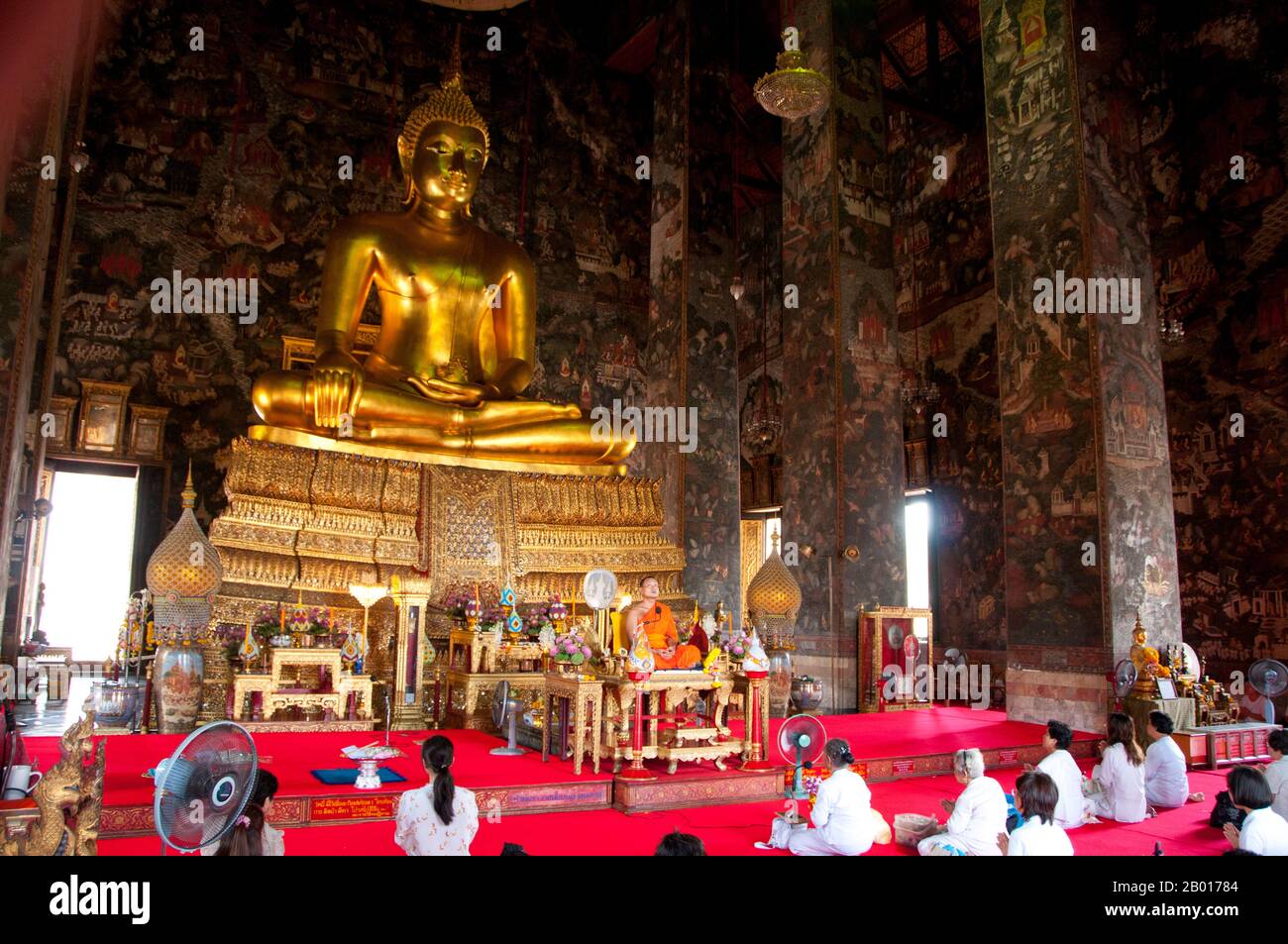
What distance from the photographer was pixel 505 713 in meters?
5.26

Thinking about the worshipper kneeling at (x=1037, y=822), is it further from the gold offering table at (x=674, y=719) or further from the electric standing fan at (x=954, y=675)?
the electric standing fan at (x=954, y=675)

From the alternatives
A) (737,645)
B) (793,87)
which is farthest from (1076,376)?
(737,645)

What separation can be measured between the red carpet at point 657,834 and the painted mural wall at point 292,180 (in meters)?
7.80

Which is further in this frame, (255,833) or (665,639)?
(665,639)

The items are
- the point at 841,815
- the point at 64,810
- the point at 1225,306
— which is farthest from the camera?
the point at 1225,306

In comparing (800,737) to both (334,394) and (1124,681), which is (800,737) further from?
Result: (334,394)

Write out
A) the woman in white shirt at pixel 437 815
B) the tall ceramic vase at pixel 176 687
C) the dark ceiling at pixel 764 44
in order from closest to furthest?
1. the woman in white shirt at pixel 437 815
2. the tall ceramic vase at pixel 176 687
3. the dark ceiling at pixel 764 44

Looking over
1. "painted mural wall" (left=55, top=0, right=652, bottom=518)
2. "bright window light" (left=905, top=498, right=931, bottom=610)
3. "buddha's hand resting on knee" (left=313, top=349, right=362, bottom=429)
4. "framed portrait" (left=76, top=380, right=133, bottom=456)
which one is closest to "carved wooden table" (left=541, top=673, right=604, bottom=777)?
"buddha's hand resting on knee" (left=313, top=349, right=362, bottom=429)

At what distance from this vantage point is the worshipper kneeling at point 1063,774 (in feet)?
12.4

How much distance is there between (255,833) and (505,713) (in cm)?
286

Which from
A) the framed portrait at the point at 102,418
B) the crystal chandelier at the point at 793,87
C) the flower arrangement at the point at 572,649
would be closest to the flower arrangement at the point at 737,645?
the flower arrangement at the point at 572,649

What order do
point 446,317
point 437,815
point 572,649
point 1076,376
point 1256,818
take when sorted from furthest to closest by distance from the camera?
point 446,317, point 1076,376, point 572,649, point 1256,818, point 437,815
